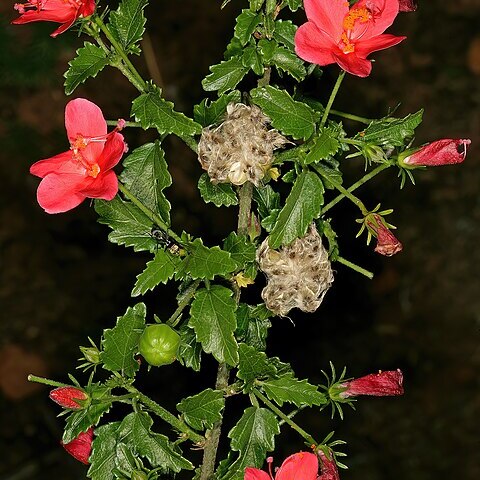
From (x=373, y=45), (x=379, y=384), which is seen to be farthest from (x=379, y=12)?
(x=379, y=384)

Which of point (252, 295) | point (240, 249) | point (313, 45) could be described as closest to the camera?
point (313, 45)

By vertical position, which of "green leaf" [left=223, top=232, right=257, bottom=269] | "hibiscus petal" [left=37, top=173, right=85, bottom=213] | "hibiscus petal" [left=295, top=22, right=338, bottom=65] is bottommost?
"green leaf" [left=223, top=232, right=257, bottom=269]

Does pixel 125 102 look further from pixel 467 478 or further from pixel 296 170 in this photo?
pixel 296 170

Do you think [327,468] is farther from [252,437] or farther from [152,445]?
[152,445]

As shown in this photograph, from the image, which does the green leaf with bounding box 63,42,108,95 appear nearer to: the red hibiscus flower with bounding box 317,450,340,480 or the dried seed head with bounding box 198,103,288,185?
the dried seed head with bounding box 198,103,288,185

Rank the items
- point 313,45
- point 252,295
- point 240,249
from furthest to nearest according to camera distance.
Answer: point 252,295 → point 240,249 → point 313,45

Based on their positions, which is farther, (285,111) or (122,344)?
(122,344)

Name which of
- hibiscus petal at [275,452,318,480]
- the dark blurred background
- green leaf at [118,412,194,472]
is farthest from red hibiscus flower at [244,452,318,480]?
the dark blurred background
